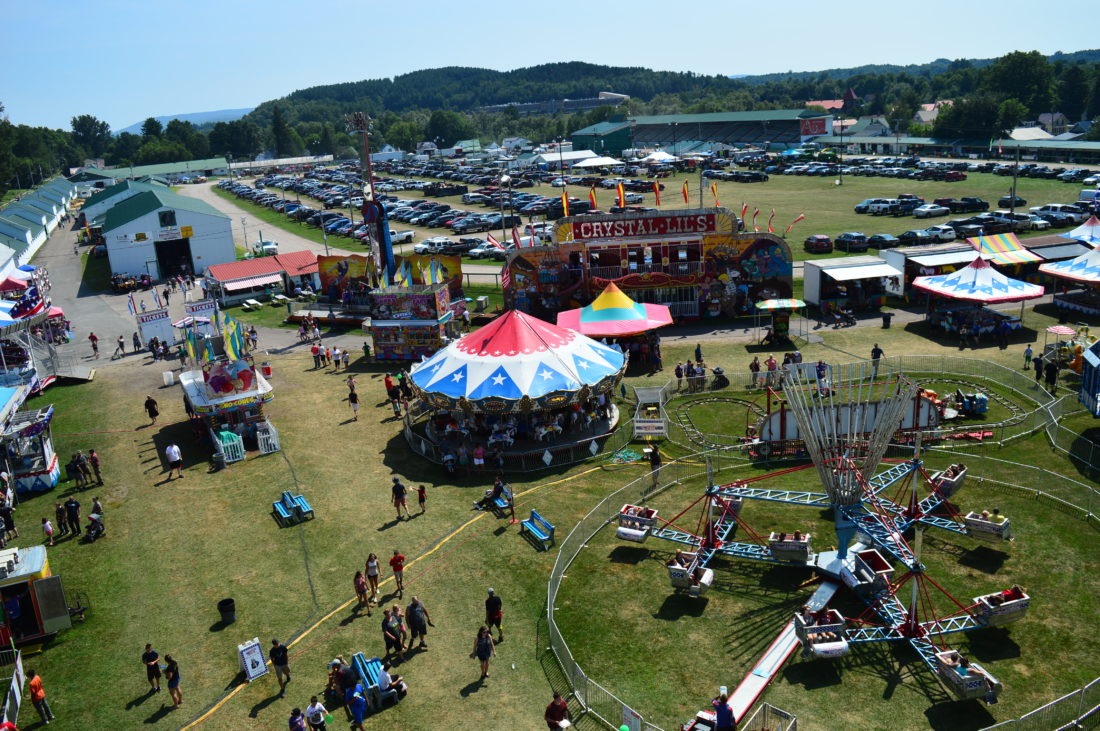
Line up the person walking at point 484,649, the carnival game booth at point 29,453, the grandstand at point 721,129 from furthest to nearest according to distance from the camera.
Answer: the grandstand at point 721,129 → the carnival game booth at point 29,453 → the person walking at point 484,649

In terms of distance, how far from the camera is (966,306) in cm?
3994

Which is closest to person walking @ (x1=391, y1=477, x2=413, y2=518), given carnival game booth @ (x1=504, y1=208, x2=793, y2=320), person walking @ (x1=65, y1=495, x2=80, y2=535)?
person walking @ (x1=65, y1=495, x2=80, y2=535)

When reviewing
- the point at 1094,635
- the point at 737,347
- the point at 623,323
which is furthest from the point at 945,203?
the point at 1094,635

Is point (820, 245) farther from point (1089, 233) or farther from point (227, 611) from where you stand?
point (227, 611)

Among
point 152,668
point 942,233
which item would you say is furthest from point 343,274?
point 942,233

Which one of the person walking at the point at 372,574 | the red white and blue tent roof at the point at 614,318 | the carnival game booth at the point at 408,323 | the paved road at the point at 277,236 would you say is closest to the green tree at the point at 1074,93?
the paved road at the point at 277,236

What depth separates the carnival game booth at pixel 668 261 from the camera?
4366 cm

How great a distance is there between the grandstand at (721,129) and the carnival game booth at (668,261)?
98.6 metres

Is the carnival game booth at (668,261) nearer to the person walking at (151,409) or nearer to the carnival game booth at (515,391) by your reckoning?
the carnival game booth at (515,391)

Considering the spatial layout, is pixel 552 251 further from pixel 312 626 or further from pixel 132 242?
pixel 132 242

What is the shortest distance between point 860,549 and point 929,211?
57950 millimetres

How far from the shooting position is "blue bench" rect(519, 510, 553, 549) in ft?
73.2

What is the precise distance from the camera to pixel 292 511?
24812 millimetres

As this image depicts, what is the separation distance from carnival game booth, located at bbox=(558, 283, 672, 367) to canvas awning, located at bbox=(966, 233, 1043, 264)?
19.6 m
